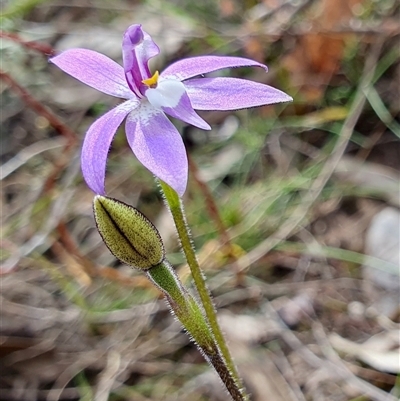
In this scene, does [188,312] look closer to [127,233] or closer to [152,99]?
[127,233]

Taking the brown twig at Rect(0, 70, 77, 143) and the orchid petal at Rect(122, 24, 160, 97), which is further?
the brown twig at Rect(0, 70, 77, 143)

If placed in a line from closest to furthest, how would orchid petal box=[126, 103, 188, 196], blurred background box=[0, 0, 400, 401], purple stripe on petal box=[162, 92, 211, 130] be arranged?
orchid petal box=[126, 103, 188, 196] < purple stripe on petal box=[162, 92, 211, 130] < blurred background box=[0, 0, 400, 401]

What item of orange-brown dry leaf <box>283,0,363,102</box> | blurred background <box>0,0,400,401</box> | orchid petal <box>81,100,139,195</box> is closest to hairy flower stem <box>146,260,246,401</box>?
orchid petal <box>81,100,139,195</box>

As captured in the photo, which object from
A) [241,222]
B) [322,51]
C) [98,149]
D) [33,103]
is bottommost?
[241,222]

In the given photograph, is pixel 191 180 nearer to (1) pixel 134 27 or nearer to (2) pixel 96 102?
(2) pixel 96 102

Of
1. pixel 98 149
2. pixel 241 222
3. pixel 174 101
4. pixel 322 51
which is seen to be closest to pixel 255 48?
pixel 322 51

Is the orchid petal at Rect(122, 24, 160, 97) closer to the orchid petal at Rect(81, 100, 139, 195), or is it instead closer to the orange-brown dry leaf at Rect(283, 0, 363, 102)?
the orchid petal at Rect(81, 100, 139, 195)
